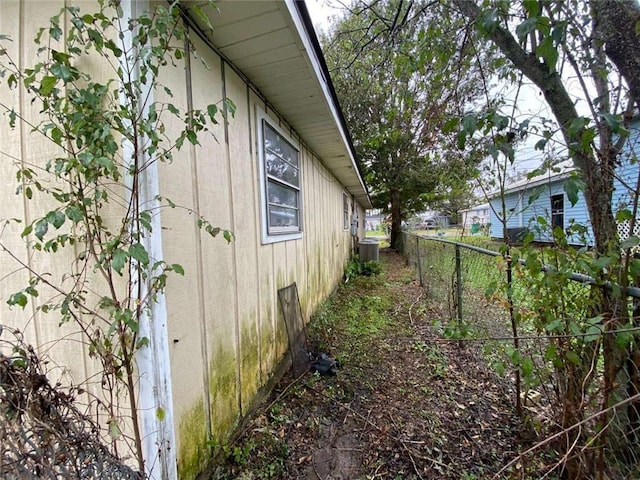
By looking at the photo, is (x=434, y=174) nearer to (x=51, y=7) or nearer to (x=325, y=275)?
(x=325, y=275)

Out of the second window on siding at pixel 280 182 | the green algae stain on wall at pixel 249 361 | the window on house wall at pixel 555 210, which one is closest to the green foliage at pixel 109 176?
the green algae stain on wall at pixel 249 361

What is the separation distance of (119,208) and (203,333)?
0.86 m

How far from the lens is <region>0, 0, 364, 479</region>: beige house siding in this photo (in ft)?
4.56

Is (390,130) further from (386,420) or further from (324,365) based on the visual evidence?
(386,420)

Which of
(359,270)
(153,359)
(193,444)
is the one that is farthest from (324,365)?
(359,270)

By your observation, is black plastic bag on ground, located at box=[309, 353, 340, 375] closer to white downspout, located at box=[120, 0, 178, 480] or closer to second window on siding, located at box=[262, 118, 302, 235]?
second window on siding, located at box=[262, 118, 302, 235]

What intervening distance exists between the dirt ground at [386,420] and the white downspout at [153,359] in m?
0.63

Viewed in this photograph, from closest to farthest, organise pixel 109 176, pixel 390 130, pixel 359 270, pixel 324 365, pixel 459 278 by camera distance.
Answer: pixel 109 176
pixel 324 365
pixel 459 278
pixel 390 130
pixel 359 270

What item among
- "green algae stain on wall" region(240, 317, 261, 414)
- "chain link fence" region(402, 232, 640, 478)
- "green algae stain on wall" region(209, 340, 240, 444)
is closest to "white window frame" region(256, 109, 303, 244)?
"green algae stain on wall" region(240, 317, 261, 414)

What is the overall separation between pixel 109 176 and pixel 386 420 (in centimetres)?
248

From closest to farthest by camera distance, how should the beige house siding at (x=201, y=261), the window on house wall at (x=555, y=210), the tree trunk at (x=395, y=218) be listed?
the beige house siding at (x=201, y=261)
the window on house wall at (x=555, y=210)
the tree trunk at (x=395, y=218)

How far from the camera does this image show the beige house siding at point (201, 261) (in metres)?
1.39

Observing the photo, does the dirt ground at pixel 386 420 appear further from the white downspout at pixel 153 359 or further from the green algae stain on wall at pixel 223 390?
the white downspout at pixel 153 359

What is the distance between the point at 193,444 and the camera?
1.56 metres
